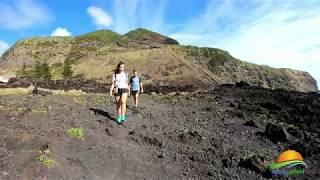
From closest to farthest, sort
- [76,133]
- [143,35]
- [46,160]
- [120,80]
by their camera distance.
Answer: [46,160], [76,133], [120,80], [143,35]

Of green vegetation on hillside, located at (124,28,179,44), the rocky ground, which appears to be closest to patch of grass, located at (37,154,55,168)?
the rocky ground

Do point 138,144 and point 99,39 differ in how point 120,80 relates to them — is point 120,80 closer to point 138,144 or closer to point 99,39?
point 138,144

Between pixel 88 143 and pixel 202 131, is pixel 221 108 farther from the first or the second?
pixel 88 143

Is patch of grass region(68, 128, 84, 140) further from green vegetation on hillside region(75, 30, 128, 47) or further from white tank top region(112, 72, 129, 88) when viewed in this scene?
green vegetation on hillside region(75, 30, 128, 47)

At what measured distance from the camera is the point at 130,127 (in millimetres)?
17703

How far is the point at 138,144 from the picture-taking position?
15.9 meters

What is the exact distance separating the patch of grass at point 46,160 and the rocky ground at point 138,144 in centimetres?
9

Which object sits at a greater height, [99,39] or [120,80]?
[99,39]

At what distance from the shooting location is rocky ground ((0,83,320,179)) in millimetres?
12914

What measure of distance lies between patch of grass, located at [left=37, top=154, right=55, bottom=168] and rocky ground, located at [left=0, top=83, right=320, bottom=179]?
0.09m

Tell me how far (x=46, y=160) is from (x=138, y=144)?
3.93m

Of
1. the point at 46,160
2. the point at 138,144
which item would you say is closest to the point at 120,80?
the point at 138,144

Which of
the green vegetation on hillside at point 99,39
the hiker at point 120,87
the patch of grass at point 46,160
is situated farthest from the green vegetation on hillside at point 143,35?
the patch of grass at point 46,160

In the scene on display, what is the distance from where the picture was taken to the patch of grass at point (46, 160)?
1228 cm
